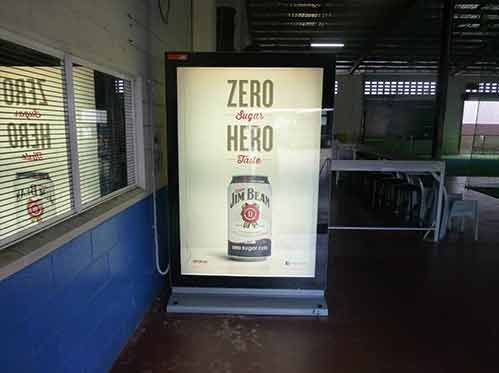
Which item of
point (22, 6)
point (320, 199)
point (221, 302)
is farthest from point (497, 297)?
point (22, 6)

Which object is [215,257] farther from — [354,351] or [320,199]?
[354,351]

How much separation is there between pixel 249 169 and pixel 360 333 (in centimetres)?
131

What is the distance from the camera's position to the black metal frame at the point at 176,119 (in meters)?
2.35

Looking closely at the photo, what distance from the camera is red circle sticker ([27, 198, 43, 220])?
55.1 inches

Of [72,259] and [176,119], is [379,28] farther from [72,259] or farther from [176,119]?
[72,259]

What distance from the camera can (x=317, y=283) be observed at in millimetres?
2686

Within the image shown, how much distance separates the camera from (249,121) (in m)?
2.47

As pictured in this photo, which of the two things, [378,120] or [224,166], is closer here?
[224,166]

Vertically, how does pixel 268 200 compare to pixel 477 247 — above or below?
above

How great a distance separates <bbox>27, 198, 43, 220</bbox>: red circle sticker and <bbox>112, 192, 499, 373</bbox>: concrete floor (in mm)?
1047

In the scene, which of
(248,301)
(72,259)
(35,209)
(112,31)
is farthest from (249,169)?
(35,209)

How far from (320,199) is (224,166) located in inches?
28.1

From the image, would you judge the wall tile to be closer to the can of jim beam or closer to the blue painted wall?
the blue painted wall

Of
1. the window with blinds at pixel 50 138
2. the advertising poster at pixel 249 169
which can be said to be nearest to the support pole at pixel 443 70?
the advertising poster at pixel 249 169
